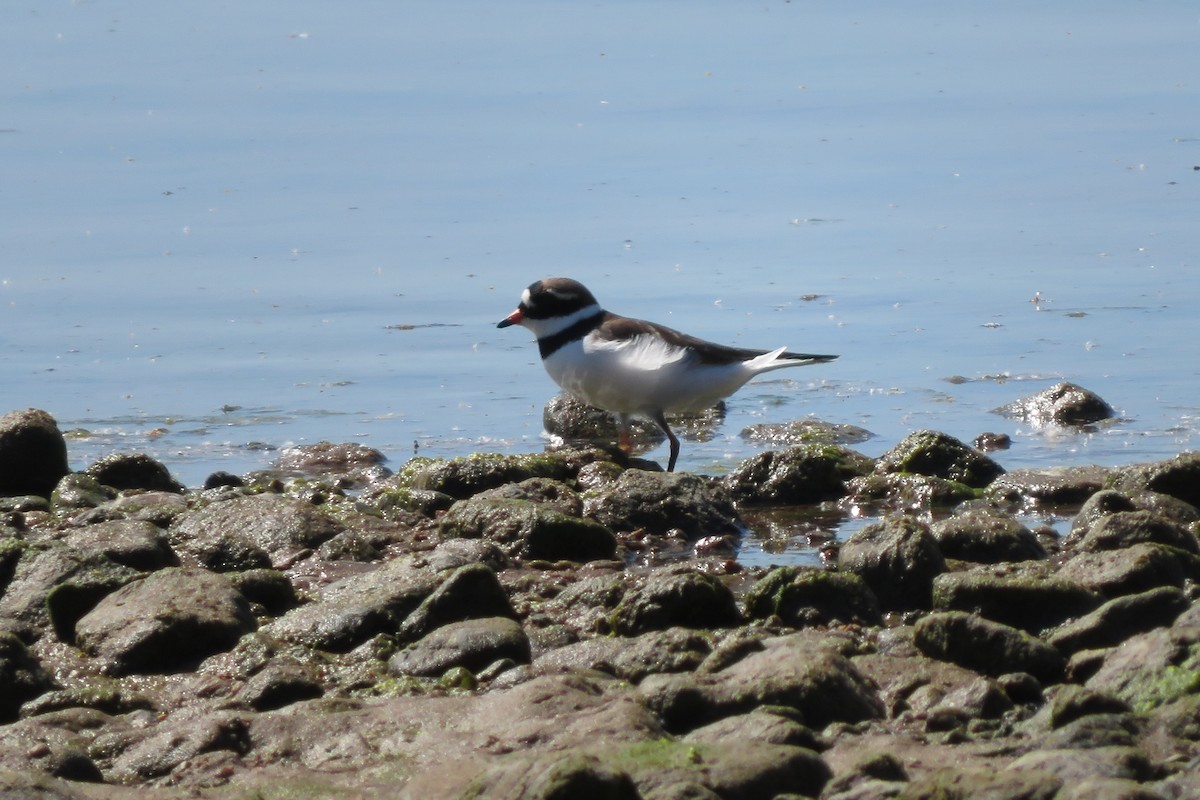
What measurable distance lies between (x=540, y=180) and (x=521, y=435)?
610cm

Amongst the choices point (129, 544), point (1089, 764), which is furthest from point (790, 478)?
point (1089, 764)

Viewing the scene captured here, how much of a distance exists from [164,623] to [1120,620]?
3.01m

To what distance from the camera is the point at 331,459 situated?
10.4 meters

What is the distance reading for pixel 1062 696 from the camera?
5.02 m

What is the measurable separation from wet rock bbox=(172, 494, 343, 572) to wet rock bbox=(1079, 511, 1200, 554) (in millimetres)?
3030

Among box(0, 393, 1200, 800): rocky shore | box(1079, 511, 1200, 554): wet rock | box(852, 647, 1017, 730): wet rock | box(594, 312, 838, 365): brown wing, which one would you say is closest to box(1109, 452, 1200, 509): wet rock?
box(0, 393, 1200, 800): rocky shore

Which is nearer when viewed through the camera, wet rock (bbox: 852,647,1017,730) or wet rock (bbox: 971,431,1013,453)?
wet rock (bbox: 852,647,1017,730)

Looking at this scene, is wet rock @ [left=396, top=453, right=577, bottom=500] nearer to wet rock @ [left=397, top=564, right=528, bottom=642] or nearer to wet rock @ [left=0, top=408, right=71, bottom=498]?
wet rock @ [left=0, top=408, right=71, bottom=498]

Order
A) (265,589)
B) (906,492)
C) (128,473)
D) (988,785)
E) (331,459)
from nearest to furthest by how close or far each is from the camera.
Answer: (988,785)
(265,589)
(906,492)
(128,473)
(331,459)

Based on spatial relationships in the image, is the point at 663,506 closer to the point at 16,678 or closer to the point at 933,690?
the point at 933,690

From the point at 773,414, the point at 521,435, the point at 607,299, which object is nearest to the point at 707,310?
the point at 607,299

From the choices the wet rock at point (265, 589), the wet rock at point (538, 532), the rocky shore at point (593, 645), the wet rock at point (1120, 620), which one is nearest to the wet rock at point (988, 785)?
the rocky shore at point (593, 645)

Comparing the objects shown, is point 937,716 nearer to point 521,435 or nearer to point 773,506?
point 773,506

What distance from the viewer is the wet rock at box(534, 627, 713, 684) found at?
5719 millimetres
